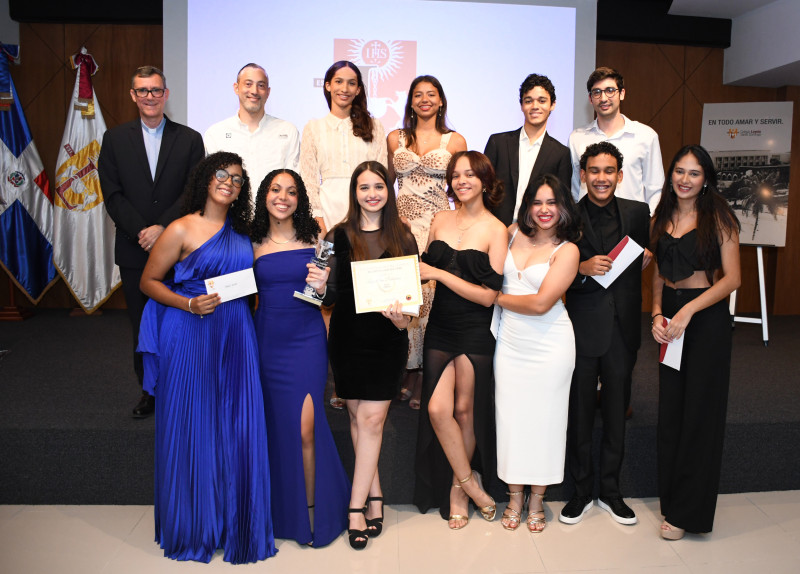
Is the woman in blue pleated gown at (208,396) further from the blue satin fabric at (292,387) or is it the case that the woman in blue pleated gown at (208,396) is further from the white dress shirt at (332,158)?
the white dress shirt at (332,158)

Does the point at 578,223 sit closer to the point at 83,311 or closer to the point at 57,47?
the point at 83,311

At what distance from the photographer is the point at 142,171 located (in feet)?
11.4

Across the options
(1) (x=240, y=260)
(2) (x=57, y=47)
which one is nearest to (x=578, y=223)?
(1) (x=240, y=260)

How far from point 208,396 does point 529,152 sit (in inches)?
81.4

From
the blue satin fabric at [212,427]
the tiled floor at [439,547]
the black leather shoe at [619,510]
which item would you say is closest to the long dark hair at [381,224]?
the blue satin fabric at [212,427]

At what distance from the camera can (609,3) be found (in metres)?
6.51

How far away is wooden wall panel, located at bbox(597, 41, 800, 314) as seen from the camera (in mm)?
6832

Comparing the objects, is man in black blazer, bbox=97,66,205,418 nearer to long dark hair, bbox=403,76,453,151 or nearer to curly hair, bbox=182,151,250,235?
curly hair, bbox=182,151,250,235

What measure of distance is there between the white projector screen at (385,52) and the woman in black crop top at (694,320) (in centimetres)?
273

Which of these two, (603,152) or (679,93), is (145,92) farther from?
(679,93)

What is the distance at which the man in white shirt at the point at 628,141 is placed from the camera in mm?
3502

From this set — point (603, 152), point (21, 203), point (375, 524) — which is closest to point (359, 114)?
point (603, 152)

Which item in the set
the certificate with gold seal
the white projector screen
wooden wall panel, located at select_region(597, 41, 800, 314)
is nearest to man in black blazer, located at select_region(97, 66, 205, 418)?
the certificate with gold seal

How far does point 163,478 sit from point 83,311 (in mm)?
4198
